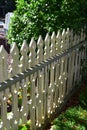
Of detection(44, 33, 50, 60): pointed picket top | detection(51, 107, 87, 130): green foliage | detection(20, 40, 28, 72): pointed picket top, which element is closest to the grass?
detection(51, 107, 87, 130): green foliage

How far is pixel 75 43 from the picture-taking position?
219 inches

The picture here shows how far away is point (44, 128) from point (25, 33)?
1876 millimetres

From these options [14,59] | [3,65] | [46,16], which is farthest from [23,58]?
[46,16]

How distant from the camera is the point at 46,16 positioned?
557cm

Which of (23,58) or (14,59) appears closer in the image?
(14,59)

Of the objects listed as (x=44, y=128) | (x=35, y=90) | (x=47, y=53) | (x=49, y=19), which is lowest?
(x=44, y=128)

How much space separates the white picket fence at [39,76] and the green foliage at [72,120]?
0.22 meters

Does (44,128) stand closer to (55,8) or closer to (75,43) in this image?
(75,43)

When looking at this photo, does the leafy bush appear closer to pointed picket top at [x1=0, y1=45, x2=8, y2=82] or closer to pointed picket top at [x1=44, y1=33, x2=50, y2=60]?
pointed picket top at [x1=44, y1=33, x2=50, y2=60]

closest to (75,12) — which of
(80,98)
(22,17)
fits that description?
(22,17)

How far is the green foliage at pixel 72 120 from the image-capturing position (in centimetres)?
442

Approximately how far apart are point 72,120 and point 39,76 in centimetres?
91

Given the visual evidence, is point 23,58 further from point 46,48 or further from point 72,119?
point 72,119

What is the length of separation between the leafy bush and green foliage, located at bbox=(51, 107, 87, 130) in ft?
4.88
